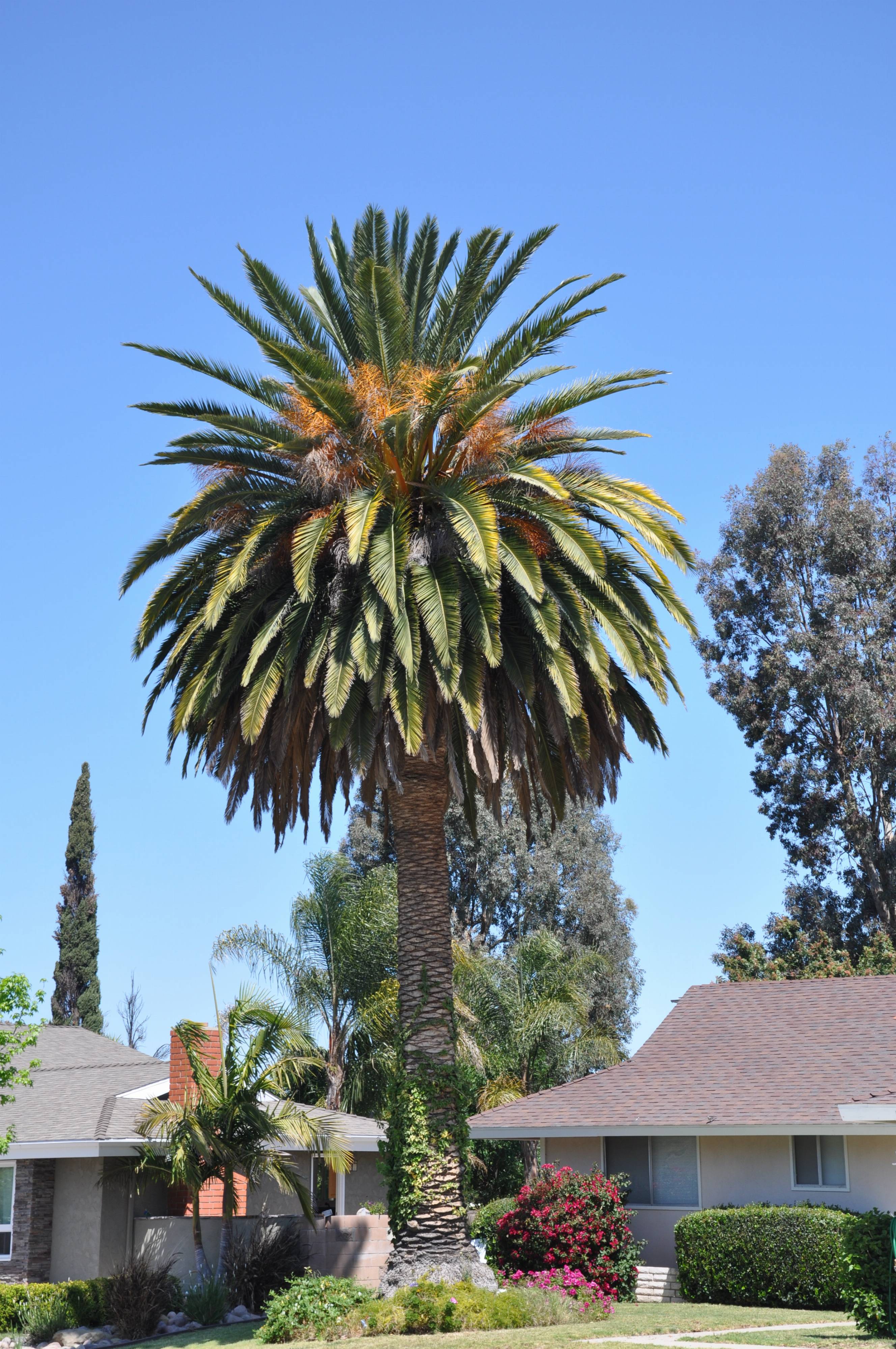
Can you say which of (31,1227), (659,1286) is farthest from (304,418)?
(659,1286)

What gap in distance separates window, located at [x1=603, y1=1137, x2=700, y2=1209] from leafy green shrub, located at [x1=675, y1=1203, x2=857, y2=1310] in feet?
6.65

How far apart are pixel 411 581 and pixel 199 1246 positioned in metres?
11.0

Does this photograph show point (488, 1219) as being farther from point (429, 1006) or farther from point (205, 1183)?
point (429, 1006)

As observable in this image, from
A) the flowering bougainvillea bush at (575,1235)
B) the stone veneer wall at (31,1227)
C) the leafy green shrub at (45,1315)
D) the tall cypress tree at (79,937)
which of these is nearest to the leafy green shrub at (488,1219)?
the flowering bougainvillea bush at (575,1235)

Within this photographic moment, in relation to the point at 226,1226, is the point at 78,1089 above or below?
above

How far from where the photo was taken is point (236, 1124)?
2092 cm

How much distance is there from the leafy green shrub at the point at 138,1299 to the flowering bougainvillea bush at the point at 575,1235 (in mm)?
A: 5354

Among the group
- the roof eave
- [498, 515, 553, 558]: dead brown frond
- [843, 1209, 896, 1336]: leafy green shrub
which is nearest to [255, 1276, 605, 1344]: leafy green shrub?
[843, 1209, 896, 1336]: leafy green shrub

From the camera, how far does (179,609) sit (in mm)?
20891

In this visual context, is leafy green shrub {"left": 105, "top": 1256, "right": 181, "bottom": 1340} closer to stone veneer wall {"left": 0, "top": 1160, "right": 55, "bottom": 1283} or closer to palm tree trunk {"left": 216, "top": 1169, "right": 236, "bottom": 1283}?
palm tree trunk {"left": 216, "top": 1169, "right": 236, "bottom": 1283}

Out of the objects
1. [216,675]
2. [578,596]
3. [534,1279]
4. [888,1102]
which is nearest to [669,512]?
[578,596]

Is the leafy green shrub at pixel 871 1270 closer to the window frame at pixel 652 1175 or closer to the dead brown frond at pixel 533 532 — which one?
the window frame at pixel 652 1175

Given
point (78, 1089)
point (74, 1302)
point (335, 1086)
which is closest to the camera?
point (74, 1302)

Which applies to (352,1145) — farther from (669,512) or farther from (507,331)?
(507,331)
